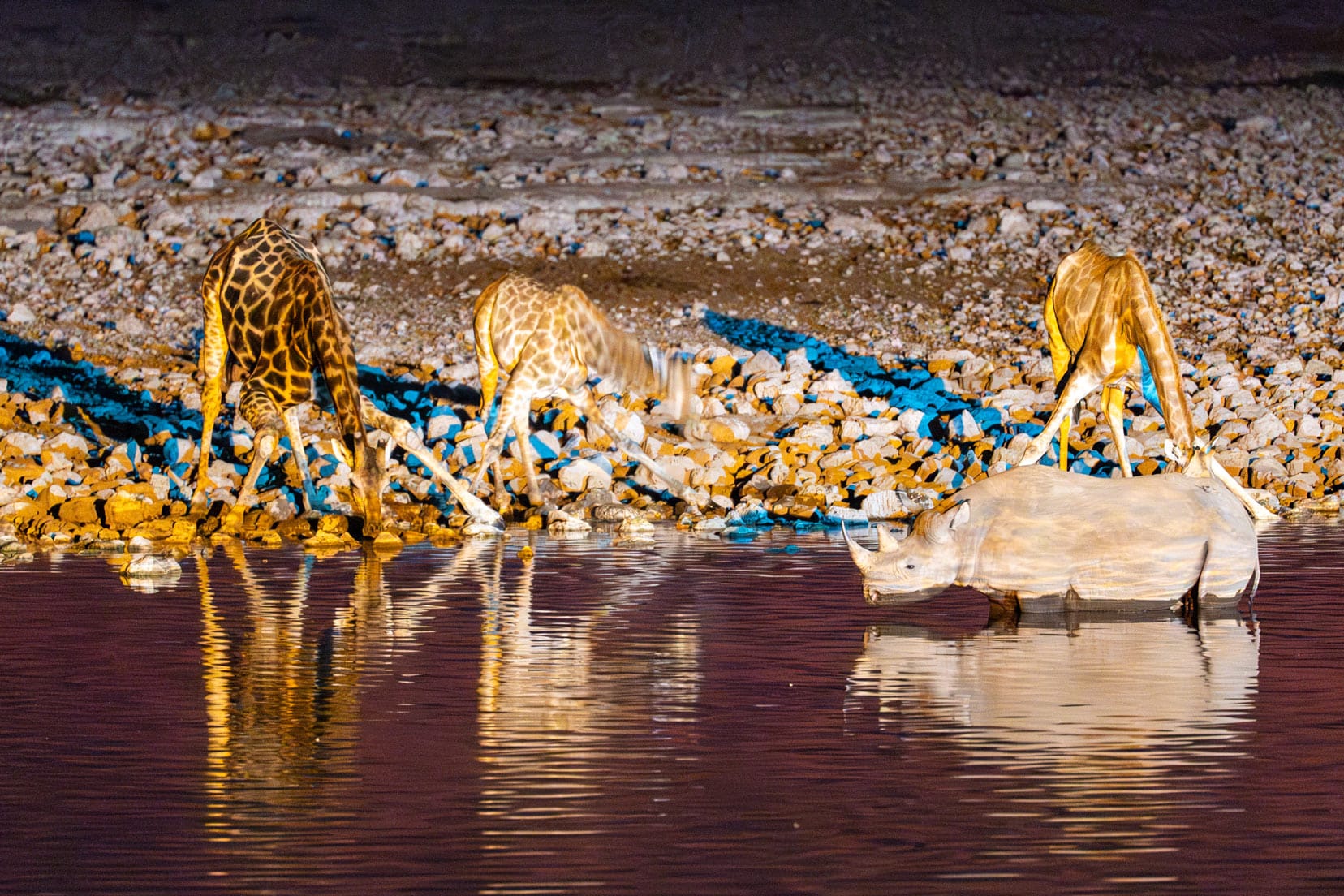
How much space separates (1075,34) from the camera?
46.2 m

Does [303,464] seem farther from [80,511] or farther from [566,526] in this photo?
[566,526]

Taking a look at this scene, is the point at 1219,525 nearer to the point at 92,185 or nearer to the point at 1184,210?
the point at 1184,210

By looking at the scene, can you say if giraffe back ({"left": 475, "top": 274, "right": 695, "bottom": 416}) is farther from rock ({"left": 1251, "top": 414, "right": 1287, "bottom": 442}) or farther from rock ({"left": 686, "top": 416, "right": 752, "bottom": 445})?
rock ({"left": 1251, "top": 414, "right": 1287, "bottom": 442})

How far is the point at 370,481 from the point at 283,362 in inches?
80.1

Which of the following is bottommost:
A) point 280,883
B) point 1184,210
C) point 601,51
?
point 280,883

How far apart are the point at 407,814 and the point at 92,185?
23382 millimetres

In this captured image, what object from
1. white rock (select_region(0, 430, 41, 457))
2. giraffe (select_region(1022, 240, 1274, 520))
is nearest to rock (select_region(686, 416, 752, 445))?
giraffe (select_region(1022, 240, 1274, 520))

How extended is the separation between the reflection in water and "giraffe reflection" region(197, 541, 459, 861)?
7.39ft

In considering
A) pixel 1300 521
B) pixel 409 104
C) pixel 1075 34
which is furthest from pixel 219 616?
pixel 1075 34

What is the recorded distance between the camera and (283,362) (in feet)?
52.0

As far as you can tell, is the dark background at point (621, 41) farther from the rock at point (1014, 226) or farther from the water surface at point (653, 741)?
the water surface at point (653, 741)

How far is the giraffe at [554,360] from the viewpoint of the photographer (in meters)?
16.6

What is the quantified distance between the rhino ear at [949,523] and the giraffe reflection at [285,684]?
8.82ft

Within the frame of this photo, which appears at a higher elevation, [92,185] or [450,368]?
[92,185]
